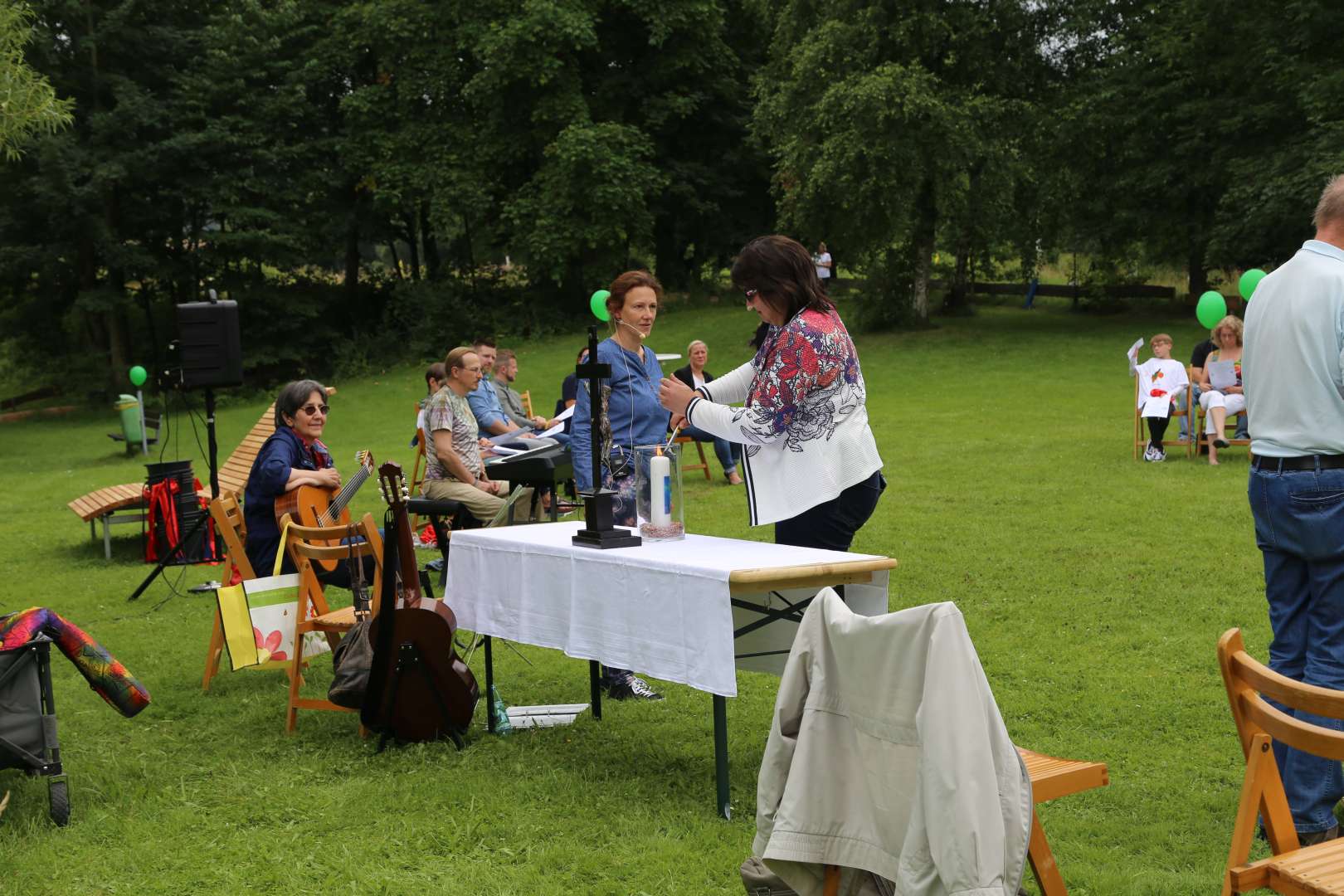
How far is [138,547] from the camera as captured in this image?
11.8 m

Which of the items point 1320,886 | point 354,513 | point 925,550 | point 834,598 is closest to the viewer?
point 1320,886

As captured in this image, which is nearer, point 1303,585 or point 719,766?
point 1303,585

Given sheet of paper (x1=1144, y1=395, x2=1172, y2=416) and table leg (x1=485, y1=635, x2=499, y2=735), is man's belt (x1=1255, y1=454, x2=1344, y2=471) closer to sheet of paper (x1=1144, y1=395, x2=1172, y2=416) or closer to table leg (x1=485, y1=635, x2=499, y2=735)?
table leg (x1=485, y1=635, x2=499, y2=735)

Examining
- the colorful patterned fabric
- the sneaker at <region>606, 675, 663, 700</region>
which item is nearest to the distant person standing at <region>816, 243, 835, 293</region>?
the sneaker at <region>606, 675, 663, 700</region>

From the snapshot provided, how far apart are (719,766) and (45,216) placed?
32.2 metres

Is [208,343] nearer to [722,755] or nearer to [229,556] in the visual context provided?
[229,556]

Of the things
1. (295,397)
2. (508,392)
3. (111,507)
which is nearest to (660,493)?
(295,397)

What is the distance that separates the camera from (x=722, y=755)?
443cm

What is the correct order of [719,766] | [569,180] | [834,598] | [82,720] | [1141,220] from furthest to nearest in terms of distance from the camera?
1. [569,180]
2. [1141,220]
3. [82,720]
4. [719,766]
5. [834,598]

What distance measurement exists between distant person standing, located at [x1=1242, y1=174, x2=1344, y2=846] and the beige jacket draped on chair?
161cm

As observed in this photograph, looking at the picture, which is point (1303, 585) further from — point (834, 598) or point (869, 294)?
point (869, 294)

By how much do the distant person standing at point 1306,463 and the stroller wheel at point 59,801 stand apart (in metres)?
4.12

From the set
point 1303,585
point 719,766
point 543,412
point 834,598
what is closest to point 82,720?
point 719,766

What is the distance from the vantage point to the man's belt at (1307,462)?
3.82m
